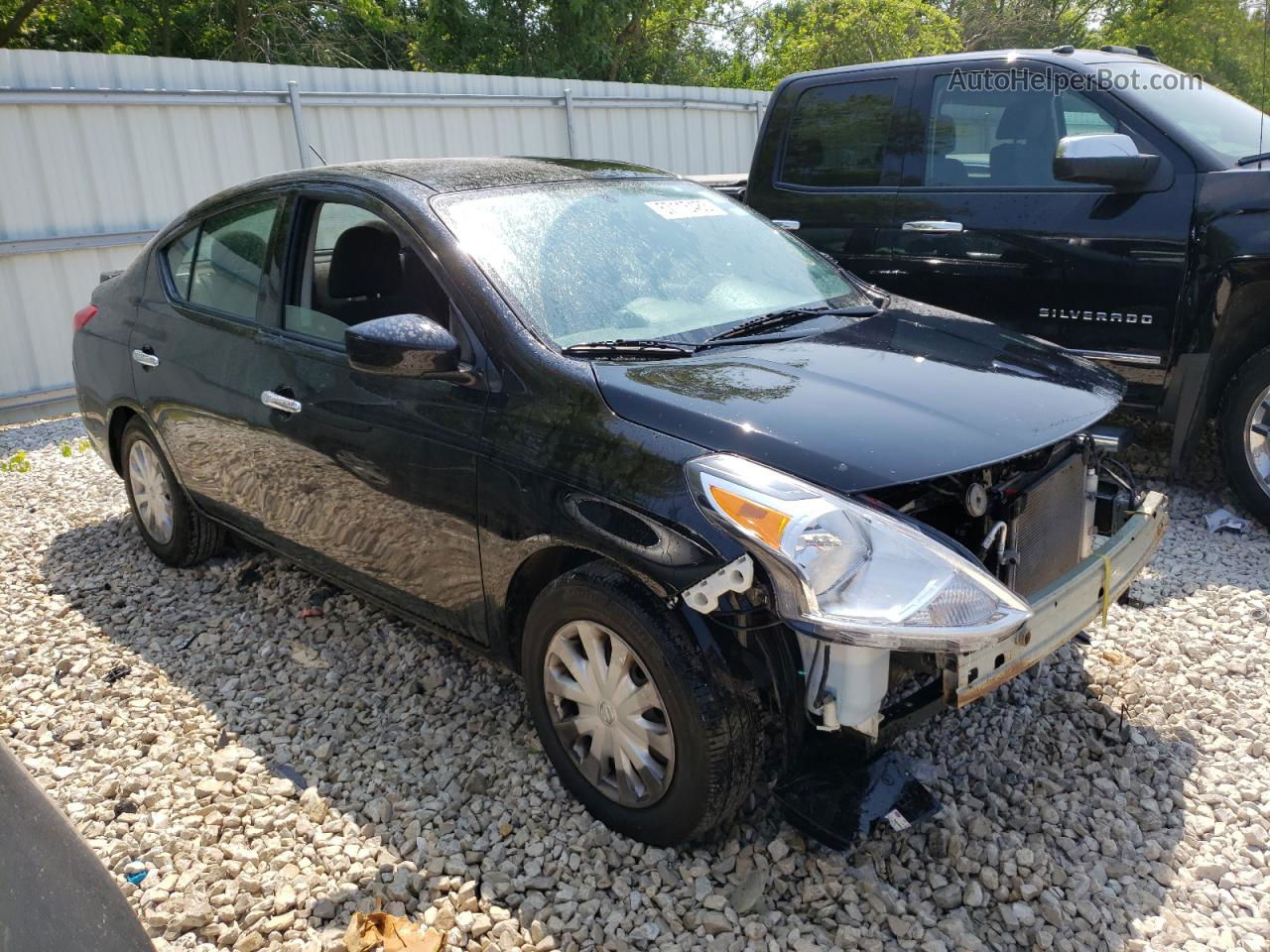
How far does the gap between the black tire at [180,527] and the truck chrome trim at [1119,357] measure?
154 inches

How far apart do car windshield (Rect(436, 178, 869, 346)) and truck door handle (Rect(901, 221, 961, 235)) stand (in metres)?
1.55

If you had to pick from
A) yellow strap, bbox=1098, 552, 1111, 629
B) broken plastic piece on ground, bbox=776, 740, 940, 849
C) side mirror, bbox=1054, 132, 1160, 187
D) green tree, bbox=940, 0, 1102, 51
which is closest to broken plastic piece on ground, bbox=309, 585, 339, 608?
broken plastic piece on ground, bbox=776, 740, 940, 849

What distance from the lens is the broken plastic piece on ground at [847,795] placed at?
2.54m

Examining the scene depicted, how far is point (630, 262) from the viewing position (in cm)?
331

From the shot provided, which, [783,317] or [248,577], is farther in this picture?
[248,577]

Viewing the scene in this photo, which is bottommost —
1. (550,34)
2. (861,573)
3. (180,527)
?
(180,527)

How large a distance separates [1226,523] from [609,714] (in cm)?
336

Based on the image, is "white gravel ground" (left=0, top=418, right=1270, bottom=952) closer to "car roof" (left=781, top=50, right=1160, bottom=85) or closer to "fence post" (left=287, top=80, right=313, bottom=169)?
"car roof" (left=781, top=50, right=1160, bottom=85)

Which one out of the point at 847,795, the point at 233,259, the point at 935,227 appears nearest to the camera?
the point at 847,795

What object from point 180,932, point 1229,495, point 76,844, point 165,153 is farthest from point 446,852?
point 165,153

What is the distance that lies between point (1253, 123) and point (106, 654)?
5.59 meters

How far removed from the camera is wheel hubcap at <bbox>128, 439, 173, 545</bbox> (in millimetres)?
4633

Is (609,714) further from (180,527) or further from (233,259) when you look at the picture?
(180,527)

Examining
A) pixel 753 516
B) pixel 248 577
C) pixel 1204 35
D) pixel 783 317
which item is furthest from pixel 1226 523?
pixel 1204 35
